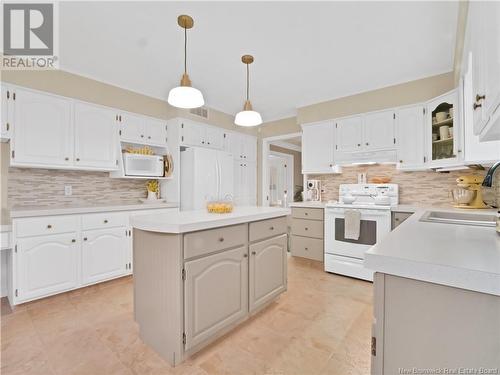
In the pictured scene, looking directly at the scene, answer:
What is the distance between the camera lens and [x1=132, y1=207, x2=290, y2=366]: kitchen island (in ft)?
4.99

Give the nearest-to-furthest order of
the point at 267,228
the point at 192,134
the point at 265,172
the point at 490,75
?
the point at 490,75
the point at 267,228
the point at 192,134
the point at 265,172

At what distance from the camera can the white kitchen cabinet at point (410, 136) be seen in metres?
3.03

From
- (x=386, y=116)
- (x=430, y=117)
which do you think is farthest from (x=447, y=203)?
(x=386, y=116)

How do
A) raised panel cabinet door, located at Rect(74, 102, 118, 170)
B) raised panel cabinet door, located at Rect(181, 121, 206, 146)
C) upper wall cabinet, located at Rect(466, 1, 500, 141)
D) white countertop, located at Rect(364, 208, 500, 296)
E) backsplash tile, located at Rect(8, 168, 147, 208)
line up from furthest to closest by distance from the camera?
1. raised panel cabinet door, located at Rect(181, 121, 206, 146)
2. raised panel cabinet door, located at Rect(74, 102, 118, 170)
3. backsplash tile, located at Rect(8, 168, 147, 208)
4. upper wall cabinet, located at Rect(466, 1, 500, 141)
5. white countertop, located at Rect(364, 208, 500, 296)

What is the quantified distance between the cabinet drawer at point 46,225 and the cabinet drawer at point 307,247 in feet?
9.46

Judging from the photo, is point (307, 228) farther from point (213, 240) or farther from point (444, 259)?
point (444, 259)

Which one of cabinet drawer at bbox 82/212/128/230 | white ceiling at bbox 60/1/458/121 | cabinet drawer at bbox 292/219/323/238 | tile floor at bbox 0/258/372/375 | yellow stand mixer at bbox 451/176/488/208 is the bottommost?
tile floor at bbox 0/258/372/375

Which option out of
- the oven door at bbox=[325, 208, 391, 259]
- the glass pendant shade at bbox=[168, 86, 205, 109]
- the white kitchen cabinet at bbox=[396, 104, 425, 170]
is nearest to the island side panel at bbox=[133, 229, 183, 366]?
the glass pendant shade at bbox=[168, 86, 205, 109]

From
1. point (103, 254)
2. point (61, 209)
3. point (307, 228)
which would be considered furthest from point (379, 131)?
point (61, 209)

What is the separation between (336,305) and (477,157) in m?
1.80

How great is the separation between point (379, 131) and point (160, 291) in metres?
3.27

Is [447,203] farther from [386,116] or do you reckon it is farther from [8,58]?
[8,58]

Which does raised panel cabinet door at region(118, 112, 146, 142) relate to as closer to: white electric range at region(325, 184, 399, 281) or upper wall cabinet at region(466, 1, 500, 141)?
white electric range at region(325, 184, 399, 281)

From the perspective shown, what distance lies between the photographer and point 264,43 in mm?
2377
